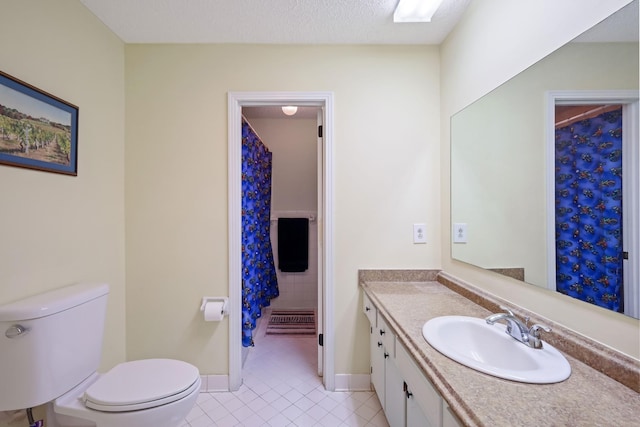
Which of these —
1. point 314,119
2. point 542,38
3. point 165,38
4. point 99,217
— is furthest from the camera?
point 314,119

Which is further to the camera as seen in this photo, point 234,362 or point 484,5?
point 234,362

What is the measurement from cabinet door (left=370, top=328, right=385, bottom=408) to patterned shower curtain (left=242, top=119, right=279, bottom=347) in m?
0.93

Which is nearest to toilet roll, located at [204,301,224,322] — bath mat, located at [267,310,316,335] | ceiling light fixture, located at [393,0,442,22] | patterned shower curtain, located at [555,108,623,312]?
bath mat, located at [267,310,316,335]

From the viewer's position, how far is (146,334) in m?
1.70

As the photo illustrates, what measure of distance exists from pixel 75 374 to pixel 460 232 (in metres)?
2.08

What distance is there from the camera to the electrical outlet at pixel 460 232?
4.88 feet

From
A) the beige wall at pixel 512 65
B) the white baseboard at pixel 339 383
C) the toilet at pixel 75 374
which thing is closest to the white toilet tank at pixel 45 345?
the toilet at pixel 75 374

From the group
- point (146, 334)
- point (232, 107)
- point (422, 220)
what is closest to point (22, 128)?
point (232, 107)

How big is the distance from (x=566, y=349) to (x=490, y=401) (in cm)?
45

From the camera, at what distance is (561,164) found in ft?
2.89

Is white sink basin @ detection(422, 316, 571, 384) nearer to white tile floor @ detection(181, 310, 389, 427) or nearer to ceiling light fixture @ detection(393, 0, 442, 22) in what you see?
white tile floor @ detection(181, 310, 389, 427)

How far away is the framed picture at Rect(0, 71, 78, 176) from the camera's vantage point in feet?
3.42

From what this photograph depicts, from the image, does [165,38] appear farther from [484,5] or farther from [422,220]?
[422,220]

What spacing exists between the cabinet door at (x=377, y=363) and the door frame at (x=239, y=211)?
0.28m
